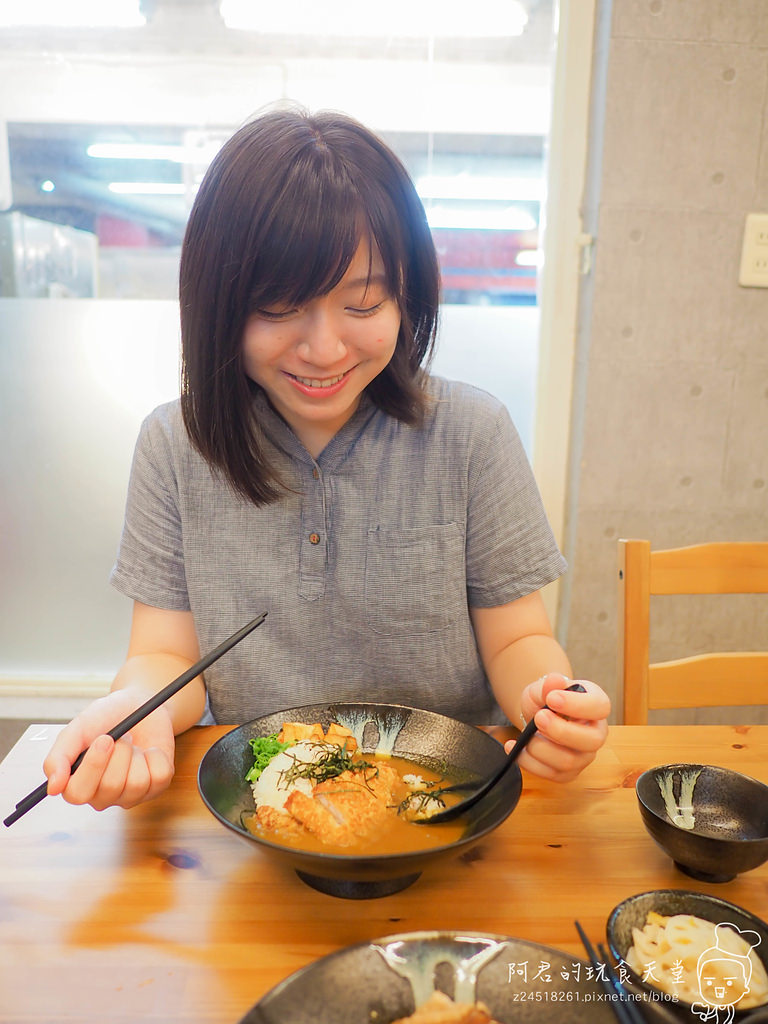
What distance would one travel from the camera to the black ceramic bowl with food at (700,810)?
2.47 ft

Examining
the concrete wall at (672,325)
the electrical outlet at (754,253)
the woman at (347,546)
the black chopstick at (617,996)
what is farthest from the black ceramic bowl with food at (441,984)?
the electrical outlet at (754,253)

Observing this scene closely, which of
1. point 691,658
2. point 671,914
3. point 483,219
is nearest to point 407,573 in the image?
point 691,658

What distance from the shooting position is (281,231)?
0.96 meters

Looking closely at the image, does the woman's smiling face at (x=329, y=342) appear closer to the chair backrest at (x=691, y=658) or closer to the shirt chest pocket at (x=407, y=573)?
the shirt chest pocket at (x=407, y=573)

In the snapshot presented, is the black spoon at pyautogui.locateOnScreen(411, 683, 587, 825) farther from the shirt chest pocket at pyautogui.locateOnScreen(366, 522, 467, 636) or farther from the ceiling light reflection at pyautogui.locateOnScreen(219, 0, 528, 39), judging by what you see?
the ceiling light reflection at pyautogui.locateOnScreen(219, 0, 528, 39)

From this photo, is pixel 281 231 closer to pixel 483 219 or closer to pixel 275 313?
pixel 275 313

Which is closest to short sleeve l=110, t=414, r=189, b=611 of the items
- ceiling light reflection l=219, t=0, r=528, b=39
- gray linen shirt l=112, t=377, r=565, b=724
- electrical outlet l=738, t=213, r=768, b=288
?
gray linen shirt l=112, t=377, r=565, b=724

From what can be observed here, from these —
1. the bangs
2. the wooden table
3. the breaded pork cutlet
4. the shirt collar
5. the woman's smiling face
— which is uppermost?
the bangs

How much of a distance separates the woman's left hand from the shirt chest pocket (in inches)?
14.6

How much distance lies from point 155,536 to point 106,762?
517 mm

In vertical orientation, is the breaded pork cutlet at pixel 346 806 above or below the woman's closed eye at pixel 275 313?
below

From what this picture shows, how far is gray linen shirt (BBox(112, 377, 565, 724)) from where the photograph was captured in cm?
Result: 124

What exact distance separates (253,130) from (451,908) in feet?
3.07

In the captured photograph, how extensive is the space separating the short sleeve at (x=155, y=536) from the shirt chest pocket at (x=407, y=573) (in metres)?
0.31
